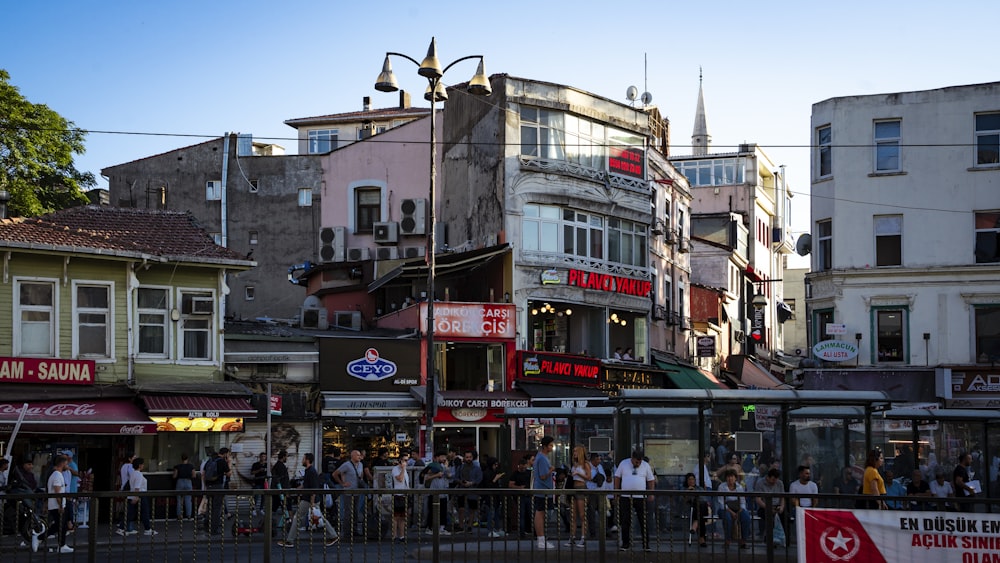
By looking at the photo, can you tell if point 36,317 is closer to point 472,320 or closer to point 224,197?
point 472,320

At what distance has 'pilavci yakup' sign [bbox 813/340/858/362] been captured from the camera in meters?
38.7

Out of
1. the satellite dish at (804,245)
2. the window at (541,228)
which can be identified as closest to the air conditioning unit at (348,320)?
the window at (541,228)

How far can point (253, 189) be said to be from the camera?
5400 centimetres

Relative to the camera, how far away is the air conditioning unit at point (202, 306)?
104ft

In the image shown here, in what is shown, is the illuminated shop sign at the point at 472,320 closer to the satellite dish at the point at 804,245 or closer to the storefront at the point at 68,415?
the storefront at the point at 68,415

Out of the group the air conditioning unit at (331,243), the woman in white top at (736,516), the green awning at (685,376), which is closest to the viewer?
the woman in white top at (736,516)

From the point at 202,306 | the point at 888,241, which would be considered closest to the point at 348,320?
the point at 202,306

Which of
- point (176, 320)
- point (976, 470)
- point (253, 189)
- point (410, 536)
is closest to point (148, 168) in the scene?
point (253, 189)

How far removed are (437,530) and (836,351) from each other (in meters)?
26.4

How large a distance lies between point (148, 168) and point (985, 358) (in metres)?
35.2

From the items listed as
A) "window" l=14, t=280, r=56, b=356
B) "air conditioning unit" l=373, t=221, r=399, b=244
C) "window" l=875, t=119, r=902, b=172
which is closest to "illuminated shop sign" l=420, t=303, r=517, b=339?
"air conditioning unit" l=373, t=221, r=399, b=244

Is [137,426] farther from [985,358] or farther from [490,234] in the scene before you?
[985,358]

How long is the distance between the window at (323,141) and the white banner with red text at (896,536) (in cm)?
5061

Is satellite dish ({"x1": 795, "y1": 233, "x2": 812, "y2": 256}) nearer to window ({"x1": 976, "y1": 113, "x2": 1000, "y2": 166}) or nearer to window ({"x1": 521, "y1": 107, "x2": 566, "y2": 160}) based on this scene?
window ({"x1": 976, "y1": 113, "x2": 1000, "y2": 166})
